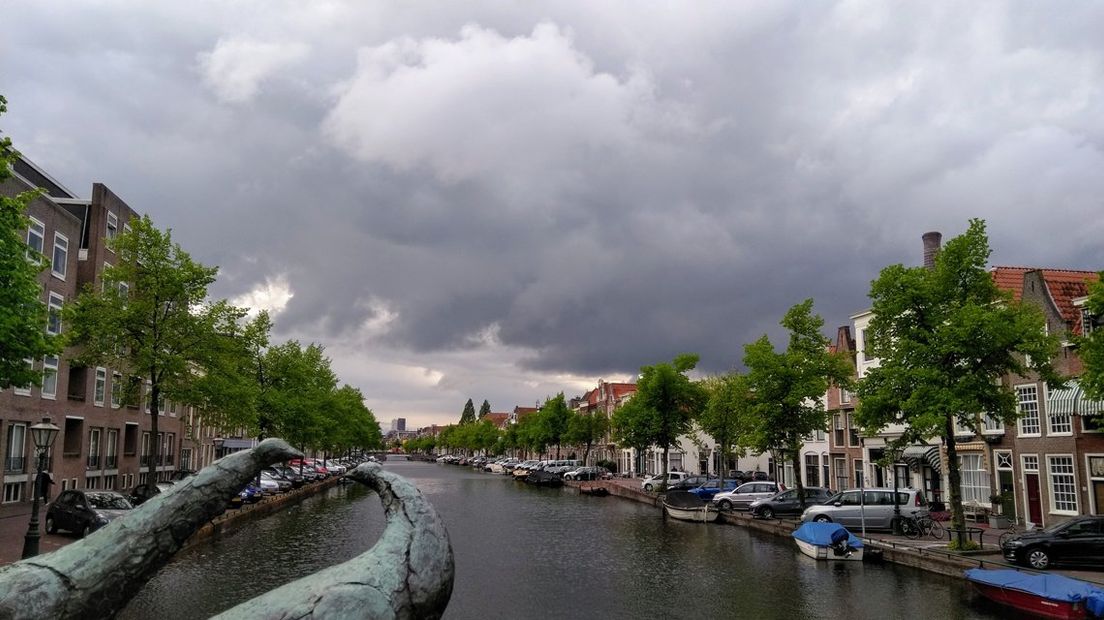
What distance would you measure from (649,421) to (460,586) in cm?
3635

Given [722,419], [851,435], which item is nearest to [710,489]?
[722,419]

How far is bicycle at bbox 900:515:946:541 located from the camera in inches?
1103

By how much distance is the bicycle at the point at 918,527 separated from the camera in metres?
28.0

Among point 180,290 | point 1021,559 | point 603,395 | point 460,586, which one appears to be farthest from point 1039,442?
point 603,395

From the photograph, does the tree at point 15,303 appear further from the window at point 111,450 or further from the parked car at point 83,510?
the window at point 111,450

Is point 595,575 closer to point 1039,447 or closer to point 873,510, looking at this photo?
point 873,510

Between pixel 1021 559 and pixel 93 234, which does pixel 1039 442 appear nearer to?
pixel 1021 559

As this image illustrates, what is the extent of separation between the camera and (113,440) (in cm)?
4706

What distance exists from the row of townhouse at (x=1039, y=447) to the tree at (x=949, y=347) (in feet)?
4.49

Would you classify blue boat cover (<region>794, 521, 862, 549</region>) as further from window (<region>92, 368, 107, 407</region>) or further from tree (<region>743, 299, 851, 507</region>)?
window (<region>92, 368, 107, 407</region>)

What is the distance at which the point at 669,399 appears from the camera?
5509cm

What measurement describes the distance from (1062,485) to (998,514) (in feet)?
→ 9.10

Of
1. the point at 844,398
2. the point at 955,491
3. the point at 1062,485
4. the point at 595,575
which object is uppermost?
the point at 844,398

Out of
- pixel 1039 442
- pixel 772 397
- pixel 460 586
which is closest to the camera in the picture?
pixel 460 586
